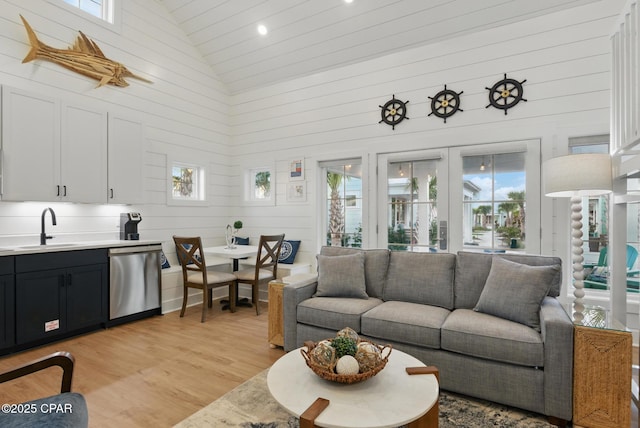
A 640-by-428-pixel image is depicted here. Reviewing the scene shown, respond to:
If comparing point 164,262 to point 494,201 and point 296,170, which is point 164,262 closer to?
point 296,170

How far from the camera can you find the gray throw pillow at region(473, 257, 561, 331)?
7.80 ft

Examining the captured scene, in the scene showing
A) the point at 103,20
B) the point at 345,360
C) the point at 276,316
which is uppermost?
the point at 103,20

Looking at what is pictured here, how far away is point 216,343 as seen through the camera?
3.36m

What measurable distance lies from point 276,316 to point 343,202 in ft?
6.93

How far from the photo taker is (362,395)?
1567 millimetres

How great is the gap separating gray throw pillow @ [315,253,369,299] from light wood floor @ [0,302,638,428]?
75cm

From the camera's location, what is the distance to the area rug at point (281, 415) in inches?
80.0

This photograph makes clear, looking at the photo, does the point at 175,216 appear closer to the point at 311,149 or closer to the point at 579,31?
the point at 311,149

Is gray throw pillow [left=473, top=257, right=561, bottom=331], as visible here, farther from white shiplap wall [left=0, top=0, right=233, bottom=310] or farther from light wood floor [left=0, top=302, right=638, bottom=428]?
white shiplap wall [left=0, top=0, right=233, bottom=310]

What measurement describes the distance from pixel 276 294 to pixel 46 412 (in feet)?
6.78

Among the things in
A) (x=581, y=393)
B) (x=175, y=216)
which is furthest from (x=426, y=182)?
(x=175, y=216)

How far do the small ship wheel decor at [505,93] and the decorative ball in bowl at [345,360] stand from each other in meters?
3.19

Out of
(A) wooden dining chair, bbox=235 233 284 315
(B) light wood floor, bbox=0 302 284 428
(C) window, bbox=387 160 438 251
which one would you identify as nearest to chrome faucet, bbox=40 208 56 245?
(B) light wood floor, bbox=0 302 284 428

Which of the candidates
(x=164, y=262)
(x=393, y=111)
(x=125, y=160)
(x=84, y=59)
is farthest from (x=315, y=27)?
(x=164, y=262)
